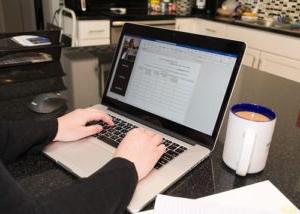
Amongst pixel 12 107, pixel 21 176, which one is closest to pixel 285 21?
pixel 12 107

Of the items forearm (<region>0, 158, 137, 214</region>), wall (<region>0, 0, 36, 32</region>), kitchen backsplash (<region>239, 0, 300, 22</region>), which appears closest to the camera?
forearm (<region>0, 158, 137, 214</region>)

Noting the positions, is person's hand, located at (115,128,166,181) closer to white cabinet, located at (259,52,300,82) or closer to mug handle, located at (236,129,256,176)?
mug handle, located at (236,129,256,176)

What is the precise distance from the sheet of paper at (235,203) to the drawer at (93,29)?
2.39 meters

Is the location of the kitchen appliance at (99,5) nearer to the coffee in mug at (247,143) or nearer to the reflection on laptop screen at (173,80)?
the reflection on laptop screen at (173,80)

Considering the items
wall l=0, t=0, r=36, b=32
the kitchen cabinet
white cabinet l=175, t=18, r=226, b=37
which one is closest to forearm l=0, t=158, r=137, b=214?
the kitchen cabinet

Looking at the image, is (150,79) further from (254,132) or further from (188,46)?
(254,132)

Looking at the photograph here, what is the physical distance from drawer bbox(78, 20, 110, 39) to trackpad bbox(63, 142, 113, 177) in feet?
7.05

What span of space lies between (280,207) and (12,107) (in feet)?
2.57

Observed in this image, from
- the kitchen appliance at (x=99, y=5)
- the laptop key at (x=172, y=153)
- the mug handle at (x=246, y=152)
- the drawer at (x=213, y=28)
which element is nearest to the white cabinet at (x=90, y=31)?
the kitchen appliance at (x=99, y=5)

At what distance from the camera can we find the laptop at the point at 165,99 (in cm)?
68

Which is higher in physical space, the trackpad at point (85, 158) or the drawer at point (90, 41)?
the trackpad at point (85, 158)

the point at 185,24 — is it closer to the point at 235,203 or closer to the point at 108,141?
the point at 108,141

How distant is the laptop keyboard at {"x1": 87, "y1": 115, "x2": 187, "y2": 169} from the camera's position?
0.70 m

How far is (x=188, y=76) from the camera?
0.79 meters
